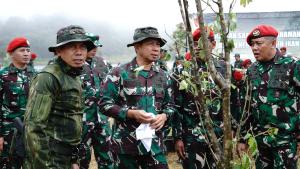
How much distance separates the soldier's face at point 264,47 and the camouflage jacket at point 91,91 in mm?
2523

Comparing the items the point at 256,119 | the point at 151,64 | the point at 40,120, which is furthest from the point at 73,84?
the point at 256,119

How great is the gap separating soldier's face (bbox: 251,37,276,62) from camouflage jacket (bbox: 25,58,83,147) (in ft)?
6.62

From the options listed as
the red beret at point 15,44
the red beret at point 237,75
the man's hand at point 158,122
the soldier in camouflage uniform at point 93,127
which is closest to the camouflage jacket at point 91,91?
the soldier in camouflage uniform at point 93,127

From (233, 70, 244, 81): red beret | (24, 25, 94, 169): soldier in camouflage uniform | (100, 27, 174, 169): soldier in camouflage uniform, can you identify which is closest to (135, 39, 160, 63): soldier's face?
(100, 27, 174, 169): soldier in camouflage uniform

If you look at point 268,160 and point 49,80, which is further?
point 268,160

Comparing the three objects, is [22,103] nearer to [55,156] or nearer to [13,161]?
[13,161]

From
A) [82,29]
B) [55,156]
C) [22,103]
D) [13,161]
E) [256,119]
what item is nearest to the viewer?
[55,156]

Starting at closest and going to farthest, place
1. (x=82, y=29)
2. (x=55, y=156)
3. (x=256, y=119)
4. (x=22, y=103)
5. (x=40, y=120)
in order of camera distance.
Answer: (x=40, y=120) < (x=55, y=156) < (x=82, y=29) < (x=256, y=119) < (x=22, y=103)

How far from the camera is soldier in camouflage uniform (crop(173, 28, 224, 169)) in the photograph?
4.13 meters

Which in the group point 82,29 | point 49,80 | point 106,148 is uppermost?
point 82,29

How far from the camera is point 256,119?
13.9 ft

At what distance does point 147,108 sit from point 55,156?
1.26 meters

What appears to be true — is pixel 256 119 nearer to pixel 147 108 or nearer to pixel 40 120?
pixel 147 108

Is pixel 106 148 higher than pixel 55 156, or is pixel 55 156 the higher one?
pixel 55 156
